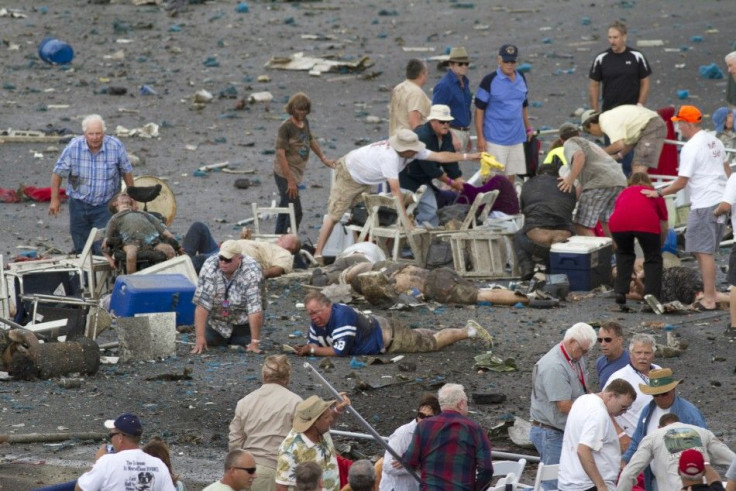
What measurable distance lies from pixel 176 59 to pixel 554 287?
47.4 feet

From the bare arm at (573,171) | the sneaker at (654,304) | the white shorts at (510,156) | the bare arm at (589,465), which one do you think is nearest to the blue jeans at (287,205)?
the white shorts at (510,156)

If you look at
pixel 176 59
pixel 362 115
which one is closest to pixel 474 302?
pixel 362 115

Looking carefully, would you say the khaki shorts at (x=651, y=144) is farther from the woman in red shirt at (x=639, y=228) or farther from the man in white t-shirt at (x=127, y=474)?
the man in white t-shirt at (x=127, y=474)

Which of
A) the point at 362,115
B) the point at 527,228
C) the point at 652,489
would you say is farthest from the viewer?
the point at 362,115

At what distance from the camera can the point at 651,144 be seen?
16.7 metres

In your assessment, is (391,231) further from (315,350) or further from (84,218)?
(315,350)

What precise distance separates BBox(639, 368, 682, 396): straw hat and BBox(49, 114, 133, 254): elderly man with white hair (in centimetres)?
736

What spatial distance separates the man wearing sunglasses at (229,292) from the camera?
12523 millimetres

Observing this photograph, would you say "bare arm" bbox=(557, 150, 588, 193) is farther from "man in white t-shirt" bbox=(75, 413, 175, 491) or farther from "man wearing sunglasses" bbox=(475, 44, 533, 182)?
"man in white t-shirt" bbox=(75, 413, 175, 491)

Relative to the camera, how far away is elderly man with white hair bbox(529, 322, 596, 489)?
31.0ft

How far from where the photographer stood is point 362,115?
2388 centimetres

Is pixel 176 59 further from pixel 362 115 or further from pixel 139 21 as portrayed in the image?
pixel 362 115

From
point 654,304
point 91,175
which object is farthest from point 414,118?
point 654,304

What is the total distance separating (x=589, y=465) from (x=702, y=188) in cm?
562
